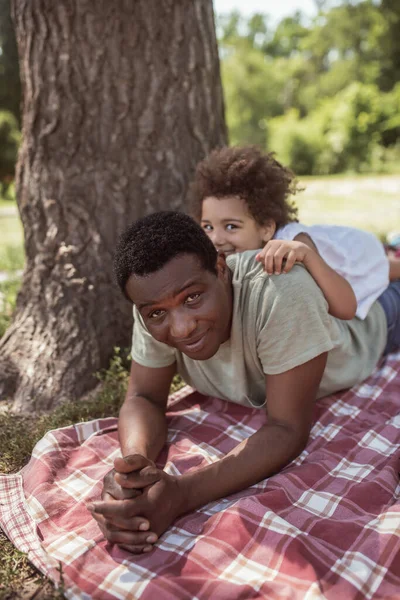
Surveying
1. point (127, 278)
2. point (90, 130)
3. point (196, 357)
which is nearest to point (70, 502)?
point (196, 357)

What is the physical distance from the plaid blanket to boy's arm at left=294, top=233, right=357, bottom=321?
525 mm

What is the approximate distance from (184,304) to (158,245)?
25 centimetres

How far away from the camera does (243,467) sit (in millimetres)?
2240

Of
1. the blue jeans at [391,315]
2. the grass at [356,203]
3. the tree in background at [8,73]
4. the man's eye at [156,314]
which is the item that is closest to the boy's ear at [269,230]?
the blue jeans at [391,315]

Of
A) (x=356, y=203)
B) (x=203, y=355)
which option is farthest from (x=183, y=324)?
(x=356, y=203)

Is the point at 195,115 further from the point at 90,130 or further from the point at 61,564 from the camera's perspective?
the point at 61,564

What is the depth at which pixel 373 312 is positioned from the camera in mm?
3211

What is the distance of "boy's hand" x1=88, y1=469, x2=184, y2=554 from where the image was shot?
6.51ft

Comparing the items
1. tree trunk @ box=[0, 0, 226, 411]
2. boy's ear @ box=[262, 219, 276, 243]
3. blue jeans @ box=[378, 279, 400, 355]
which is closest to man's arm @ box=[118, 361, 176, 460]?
tree trunk @ box=[0, 0, 226, 411]

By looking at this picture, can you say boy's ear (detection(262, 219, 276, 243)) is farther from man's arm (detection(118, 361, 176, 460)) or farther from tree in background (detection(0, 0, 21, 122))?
tree in background (detection(0, 0, 21, 122))

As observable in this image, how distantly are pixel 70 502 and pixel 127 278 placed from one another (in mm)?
959

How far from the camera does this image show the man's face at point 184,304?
214 centimetres

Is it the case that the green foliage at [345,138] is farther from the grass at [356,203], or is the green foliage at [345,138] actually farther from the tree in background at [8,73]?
the tree in background at [8,73]

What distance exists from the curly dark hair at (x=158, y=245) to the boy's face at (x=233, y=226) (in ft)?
2.78
